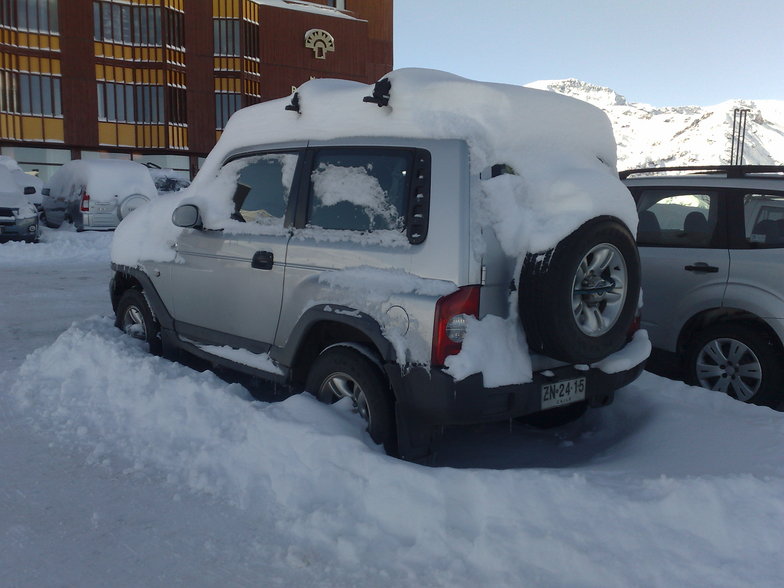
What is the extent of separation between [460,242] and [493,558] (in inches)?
55.1

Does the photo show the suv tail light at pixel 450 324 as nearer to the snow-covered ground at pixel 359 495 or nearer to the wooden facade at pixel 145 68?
the snow-covered ground at pixel 359 495

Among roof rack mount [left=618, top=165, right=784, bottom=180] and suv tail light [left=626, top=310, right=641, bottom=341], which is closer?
suv tail light [left=626, top=310, right=641, bottom=341]

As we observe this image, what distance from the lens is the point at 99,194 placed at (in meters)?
16.6

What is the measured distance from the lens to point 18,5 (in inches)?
1353

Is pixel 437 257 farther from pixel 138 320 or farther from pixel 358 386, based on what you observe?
pixel 138 320

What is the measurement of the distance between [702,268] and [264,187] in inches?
126

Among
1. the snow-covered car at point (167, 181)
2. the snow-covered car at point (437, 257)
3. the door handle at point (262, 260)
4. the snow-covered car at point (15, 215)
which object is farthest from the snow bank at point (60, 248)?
the snow-covered car at point (437, 257)

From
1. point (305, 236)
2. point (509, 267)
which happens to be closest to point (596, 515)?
point (509, 267)

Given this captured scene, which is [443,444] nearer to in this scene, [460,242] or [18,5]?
[460,242]

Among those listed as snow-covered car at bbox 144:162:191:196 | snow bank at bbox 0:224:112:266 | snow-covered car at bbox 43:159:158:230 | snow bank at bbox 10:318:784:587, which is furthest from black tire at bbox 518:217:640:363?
snow-covered car at bbox 144:162:191:196

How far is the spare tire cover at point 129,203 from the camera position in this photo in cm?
1669

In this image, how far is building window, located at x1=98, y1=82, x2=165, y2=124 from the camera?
1454 inches

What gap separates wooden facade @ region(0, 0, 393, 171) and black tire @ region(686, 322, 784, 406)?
121 feet

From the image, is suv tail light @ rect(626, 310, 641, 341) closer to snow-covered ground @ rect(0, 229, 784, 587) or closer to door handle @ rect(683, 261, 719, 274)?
snow-covered ground @ rect(0, 229, 784, 587)
